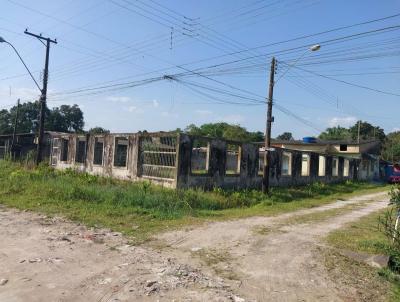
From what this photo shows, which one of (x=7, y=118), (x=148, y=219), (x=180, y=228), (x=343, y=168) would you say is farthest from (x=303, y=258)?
(x=7, y=118)

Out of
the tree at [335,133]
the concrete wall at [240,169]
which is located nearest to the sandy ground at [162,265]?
the concrete wall at [240,169]

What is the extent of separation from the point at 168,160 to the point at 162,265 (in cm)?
1065

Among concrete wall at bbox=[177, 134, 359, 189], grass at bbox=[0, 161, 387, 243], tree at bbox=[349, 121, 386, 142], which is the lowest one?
grass at bbox=[0, 161, 387, 243]

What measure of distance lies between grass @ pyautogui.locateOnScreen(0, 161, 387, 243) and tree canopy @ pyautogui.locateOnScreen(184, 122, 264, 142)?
38.2 m

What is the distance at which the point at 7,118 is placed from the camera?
60.0m

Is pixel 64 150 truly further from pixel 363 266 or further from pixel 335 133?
pixel 335 133

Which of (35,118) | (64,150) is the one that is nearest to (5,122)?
(35,118)

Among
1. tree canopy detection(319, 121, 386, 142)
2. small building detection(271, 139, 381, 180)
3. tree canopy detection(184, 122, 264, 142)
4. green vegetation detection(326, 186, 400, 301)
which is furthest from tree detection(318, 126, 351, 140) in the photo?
green vegetation detection(326, 186, 400, 301)

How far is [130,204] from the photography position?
13.0 meters

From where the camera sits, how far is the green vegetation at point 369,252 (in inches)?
263

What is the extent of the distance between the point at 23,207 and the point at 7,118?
53.1m

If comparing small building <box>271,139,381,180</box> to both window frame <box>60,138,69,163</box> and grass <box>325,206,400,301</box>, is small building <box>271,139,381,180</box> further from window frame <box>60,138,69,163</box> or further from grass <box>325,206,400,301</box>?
grass <box>325,206,400,301</box>

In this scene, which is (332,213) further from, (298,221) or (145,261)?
(145,261)

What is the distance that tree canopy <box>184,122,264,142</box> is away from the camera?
58.4 meters
